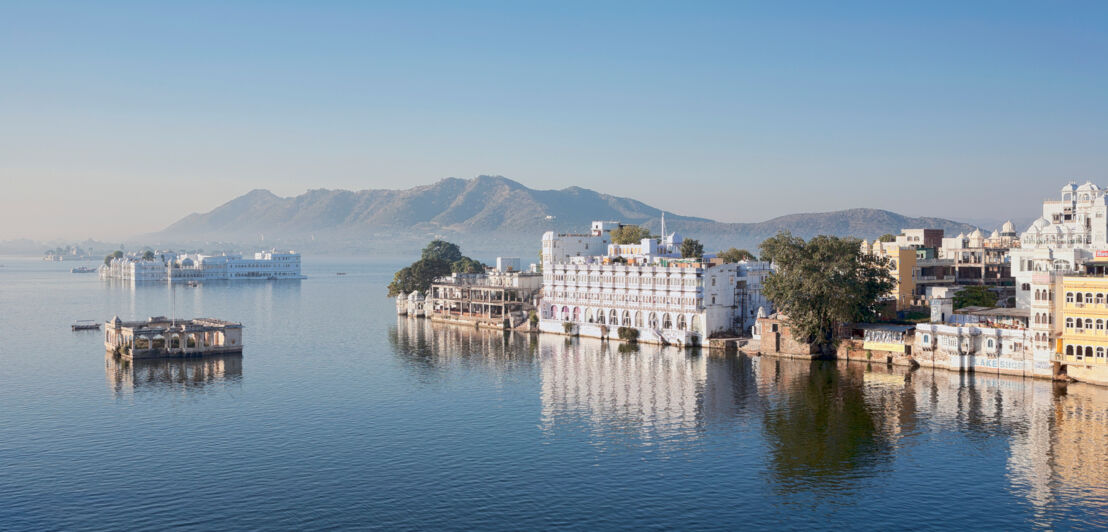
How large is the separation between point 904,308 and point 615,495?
62.9 meters

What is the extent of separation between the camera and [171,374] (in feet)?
244

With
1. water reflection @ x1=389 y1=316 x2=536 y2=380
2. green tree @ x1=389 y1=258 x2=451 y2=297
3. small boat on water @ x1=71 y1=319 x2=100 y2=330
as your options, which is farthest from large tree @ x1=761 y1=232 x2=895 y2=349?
small boat on water @ x1=71 y1=319 x2=100 y2=330

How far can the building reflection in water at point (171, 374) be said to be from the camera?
68062mm

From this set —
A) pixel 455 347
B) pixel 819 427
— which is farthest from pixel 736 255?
pixel 819 427

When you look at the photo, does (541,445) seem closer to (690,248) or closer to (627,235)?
(690,248)

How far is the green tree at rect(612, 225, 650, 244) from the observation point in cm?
13269

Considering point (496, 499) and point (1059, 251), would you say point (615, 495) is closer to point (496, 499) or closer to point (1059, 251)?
point (496, 499)

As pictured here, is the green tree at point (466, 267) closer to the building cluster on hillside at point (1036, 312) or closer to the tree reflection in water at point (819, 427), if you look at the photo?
the building cluster on hillside at point (1036, 312)

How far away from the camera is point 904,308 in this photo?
94.6m

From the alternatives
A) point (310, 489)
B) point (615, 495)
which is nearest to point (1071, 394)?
point (615, 495)

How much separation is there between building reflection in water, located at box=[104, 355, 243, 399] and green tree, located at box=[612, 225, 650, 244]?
6251 centimetres

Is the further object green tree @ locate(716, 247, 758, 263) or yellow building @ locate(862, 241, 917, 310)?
green tree @ locate(716, 247, 758, 263)

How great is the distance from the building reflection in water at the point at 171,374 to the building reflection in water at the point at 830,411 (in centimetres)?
1709

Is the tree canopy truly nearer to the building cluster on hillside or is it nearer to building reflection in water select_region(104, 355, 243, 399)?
building reflection in water select_region(104, 355, 243, 399)
